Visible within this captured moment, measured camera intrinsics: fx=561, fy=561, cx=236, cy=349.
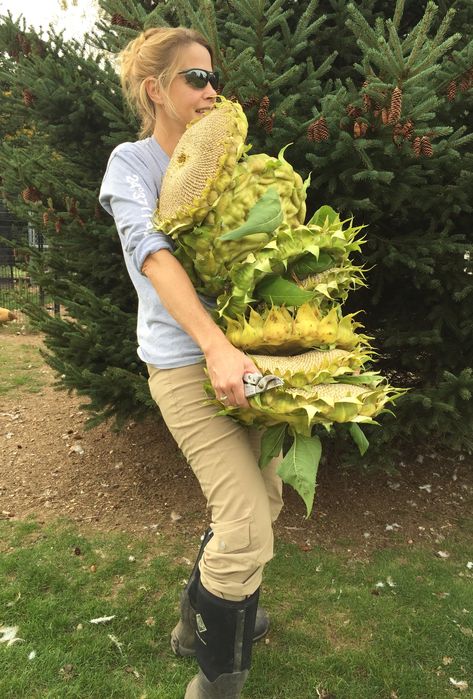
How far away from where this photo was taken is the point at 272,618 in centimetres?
290

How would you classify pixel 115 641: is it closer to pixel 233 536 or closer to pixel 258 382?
pixel 233 536

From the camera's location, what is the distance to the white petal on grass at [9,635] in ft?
8.75

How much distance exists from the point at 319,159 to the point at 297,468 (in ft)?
6.02

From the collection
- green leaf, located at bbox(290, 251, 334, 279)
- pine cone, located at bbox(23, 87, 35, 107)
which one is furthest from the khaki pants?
pine cone, located at bbox(23, 87, 35, 107)

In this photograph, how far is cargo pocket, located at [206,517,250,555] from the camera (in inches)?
74.3

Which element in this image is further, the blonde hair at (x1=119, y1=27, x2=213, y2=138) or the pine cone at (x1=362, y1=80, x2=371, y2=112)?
the pine cone at (x1=362, y1=80, x2=371, y2=112)

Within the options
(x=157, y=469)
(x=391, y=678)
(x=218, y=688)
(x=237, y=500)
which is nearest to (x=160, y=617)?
(x=218, y=688)

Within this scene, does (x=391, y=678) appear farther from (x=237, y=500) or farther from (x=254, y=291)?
(x=254, y=291)

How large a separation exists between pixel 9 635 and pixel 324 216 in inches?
95.9

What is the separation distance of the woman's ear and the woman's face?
5 centimetres

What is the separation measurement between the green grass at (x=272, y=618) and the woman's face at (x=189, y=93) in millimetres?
2350

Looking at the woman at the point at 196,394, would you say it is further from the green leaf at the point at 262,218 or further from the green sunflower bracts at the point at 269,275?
the green leaf at the point at 262,218

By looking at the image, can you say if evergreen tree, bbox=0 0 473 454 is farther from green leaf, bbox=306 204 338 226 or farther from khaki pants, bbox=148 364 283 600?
khaki pants, bbox=148 364 283 600

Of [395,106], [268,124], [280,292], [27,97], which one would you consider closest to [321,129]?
[268,124]
